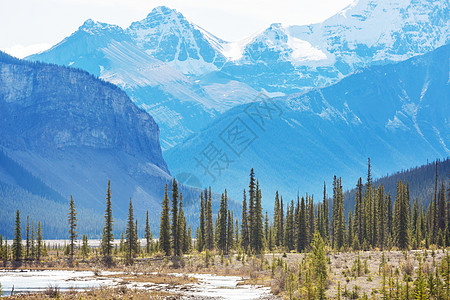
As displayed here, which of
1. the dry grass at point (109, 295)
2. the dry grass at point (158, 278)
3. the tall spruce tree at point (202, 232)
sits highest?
the tall spruce tree at point (202, 232)

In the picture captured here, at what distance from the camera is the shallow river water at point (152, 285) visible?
62.8 meters

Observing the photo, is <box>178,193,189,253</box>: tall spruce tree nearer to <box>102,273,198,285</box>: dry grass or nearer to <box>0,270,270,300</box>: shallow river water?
<box>102,273,198,285</box>: dry grass

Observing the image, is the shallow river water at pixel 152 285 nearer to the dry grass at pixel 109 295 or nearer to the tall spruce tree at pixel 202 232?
the dry grass at pixel 109 295

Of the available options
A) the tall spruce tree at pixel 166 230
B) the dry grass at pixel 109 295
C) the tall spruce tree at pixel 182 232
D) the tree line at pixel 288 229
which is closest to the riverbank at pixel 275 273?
the dry grass at pixel 109 295

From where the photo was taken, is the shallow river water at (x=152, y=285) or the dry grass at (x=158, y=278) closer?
the shallow river water at (x=152, y=285)

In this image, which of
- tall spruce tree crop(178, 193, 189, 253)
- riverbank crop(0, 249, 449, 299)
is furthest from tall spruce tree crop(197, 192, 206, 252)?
riverbank crop(0, 249, 449, 299)

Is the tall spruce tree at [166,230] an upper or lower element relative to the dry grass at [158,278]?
upper

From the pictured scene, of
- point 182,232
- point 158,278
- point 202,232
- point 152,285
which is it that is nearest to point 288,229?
point 202,232

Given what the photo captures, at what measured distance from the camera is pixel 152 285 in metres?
71.8

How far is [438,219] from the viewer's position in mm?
120500

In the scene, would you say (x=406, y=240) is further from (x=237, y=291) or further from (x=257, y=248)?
(x=237, y=291)

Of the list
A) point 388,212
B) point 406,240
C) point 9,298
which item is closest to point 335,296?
point 9,298

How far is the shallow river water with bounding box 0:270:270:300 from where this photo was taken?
6281cm

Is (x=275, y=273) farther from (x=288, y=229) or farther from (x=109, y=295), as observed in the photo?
(x=288, y=229)
